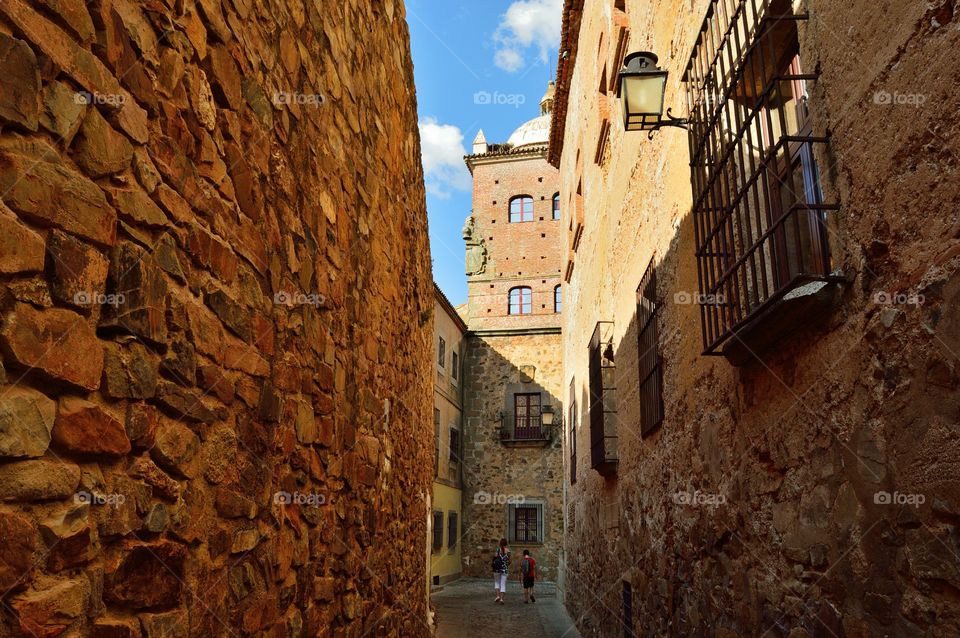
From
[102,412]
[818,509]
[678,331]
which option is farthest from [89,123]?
[678,331]

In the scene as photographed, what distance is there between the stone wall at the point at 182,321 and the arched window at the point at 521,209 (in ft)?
78.6

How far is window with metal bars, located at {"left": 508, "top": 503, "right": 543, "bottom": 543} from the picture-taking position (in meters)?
22.2

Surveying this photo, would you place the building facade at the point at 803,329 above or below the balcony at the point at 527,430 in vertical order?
below

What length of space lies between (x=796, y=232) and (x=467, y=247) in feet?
84.9

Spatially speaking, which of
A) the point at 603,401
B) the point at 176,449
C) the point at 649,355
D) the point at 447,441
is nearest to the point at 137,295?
the point at 176,449

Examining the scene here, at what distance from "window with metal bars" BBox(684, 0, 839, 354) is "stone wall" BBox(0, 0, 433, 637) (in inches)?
74.3

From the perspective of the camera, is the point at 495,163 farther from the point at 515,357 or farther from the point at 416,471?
the point at 416,471

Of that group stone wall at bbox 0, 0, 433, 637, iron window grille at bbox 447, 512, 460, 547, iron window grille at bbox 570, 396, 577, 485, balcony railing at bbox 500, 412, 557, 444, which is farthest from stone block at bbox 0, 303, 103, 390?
balcony railing at bbox 500, 412, 557, 444

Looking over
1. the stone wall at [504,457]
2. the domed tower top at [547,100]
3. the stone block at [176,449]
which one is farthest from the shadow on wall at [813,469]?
the domed tower top at [547,100]

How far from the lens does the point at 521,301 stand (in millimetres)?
27156

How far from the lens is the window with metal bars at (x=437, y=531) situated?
64.0 feet

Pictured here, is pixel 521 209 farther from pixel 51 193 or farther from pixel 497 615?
pixel 51 193

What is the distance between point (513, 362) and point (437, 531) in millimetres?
6393

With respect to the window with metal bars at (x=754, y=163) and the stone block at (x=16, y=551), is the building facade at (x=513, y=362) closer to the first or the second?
the window with metal bars at (x=754, y=163)
